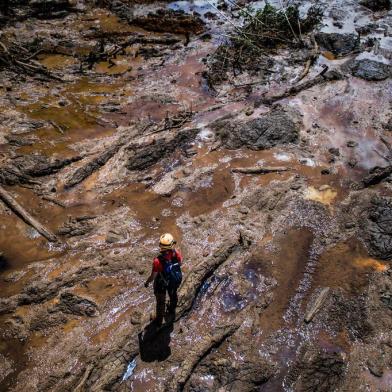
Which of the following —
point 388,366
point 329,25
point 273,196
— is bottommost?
point 388,366

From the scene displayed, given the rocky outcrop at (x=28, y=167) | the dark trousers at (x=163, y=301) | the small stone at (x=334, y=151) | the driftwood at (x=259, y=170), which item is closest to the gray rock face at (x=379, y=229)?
the small stone at (x=334, y=151)

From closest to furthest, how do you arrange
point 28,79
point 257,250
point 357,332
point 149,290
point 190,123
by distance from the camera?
point 357,332 → point 149,290 → point 257,250 → point 190,123 → point 28,79

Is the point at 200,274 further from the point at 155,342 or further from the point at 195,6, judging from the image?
the point at 195,6

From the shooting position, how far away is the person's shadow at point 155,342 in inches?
226

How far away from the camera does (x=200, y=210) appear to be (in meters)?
8.41

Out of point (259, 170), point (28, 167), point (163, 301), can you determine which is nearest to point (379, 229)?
point (259, 170)

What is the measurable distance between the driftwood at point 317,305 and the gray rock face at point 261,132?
461cm

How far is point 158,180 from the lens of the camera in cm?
923

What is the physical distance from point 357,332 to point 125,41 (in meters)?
14.1

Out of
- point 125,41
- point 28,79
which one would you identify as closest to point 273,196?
point 28,79

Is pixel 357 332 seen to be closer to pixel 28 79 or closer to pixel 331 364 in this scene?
pixel 331 364

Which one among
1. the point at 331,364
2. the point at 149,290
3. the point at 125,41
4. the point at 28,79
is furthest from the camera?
the point at 125,41

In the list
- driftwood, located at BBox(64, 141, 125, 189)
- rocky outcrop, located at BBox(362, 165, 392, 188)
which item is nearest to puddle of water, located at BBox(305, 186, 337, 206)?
rocky outcrop, located at BBox(362, 165, 392, 188)

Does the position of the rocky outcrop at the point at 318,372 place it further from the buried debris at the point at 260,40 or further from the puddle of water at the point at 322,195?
the buried debris at the point at 260,40
